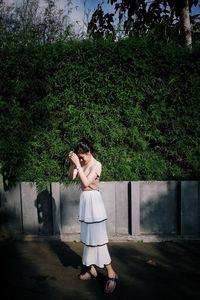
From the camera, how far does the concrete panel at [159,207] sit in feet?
19.6

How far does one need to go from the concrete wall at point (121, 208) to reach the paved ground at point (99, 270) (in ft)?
0.84

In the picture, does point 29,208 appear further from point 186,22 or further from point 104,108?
point 186,22

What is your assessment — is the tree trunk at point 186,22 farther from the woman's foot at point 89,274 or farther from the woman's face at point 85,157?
the woman's foot at point 89,274

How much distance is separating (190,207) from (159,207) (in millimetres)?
529

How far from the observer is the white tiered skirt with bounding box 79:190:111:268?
417cm

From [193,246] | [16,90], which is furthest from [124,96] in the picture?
[193,246]

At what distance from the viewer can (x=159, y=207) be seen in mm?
6012

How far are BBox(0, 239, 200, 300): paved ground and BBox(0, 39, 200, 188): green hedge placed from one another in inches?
46.8

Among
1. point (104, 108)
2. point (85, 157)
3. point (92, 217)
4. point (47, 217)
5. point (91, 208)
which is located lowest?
point (47, 217)

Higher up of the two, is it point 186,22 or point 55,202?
point 186,22

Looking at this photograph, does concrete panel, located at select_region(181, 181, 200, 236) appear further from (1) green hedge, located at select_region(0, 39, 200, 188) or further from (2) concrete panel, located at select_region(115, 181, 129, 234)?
(2) concrete panel, located at select_region(115, 181, 129, 234)

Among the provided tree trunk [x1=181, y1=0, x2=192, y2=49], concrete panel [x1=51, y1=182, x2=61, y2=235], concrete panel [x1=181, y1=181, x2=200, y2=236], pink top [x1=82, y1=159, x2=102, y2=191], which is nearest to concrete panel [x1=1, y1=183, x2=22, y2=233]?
concrete panel [x1=51, y1=182, x2=61, y2=235]

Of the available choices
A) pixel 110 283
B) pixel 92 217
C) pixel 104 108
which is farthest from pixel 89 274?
pixel 104 108

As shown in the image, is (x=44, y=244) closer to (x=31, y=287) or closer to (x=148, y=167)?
(x=31, y=287)
